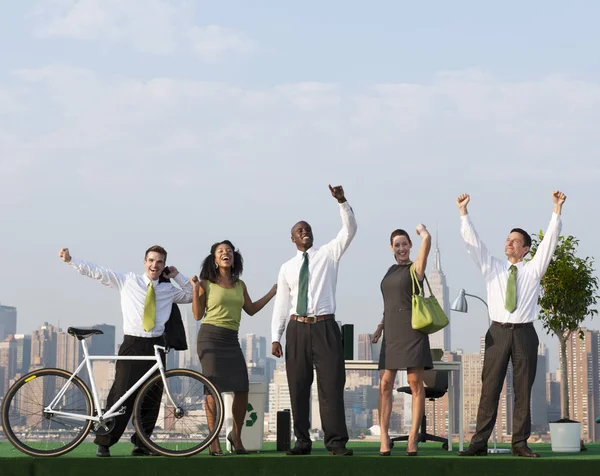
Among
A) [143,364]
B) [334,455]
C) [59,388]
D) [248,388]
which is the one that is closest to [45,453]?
[59,388]

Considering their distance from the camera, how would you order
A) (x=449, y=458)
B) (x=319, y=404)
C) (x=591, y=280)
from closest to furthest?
(x=449, y=458) < (x=319, y=404) < (x=591, y=280)

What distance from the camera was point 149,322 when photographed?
7.18 m

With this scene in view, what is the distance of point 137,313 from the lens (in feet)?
23.8

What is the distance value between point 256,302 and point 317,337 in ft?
2.43

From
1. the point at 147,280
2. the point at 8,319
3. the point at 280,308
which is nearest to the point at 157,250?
the point at 147,280

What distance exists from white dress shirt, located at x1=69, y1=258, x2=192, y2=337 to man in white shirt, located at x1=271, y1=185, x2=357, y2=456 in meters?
0.89

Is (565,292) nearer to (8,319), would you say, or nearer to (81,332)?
(81,332)

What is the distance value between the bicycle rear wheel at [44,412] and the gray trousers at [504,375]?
9.83 feet

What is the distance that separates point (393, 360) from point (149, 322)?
73.6 inches

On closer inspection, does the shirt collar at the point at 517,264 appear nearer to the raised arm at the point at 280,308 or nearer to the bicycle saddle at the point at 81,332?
the raised arm at the point at 280,308

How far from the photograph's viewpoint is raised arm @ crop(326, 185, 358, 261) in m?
7.12

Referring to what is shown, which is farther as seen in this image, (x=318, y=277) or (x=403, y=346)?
(x=318, y=277)

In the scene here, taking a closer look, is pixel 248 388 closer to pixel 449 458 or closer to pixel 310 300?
pixel 310 300

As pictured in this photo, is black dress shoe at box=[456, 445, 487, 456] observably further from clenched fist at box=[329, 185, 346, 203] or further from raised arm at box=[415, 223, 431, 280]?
clenched fist at box=[329, 185, 346, 203]
